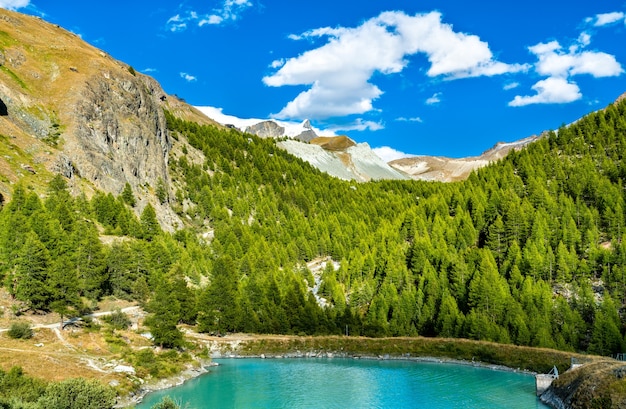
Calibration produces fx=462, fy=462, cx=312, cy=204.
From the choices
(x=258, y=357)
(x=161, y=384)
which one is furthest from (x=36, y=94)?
(x=161, y=384)

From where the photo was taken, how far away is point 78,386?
3506 cm

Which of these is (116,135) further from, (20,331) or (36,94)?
(20,331)

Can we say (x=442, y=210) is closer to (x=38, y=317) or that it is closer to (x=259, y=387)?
(x=259, y=387)

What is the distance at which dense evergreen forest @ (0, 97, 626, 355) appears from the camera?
82.1 m

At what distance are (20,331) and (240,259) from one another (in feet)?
251

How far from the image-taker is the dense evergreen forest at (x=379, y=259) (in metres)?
82.1

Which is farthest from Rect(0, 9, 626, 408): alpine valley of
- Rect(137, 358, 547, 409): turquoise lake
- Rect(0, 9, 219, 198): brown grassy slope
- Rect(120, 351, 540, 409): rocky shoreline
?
Rect(137, 358, 547, 409): turquoise lake

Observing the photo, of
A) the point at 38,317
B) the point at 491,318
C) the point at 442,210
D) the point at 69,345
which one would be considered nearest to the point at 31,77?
the point at 38,317

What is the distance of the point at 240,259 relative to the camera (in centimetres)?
13250

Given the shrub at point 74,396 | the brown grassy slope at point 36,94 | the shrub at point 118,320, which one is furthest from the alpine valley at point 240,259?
the brown grassy slope at point 36,94

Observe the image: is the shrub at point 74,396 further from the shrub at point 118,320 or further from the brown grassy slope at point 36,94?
the brown grassy slope at point 36,94

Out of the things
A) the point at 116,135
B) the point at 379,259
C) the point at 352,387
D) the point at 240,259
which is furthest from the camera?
the point at 116,135

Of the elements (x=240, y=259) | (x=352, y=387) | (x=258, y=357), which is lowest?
(x=352, y=387)

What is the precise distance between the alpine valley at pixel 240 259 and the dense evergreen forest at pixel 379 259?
17.7 inches
